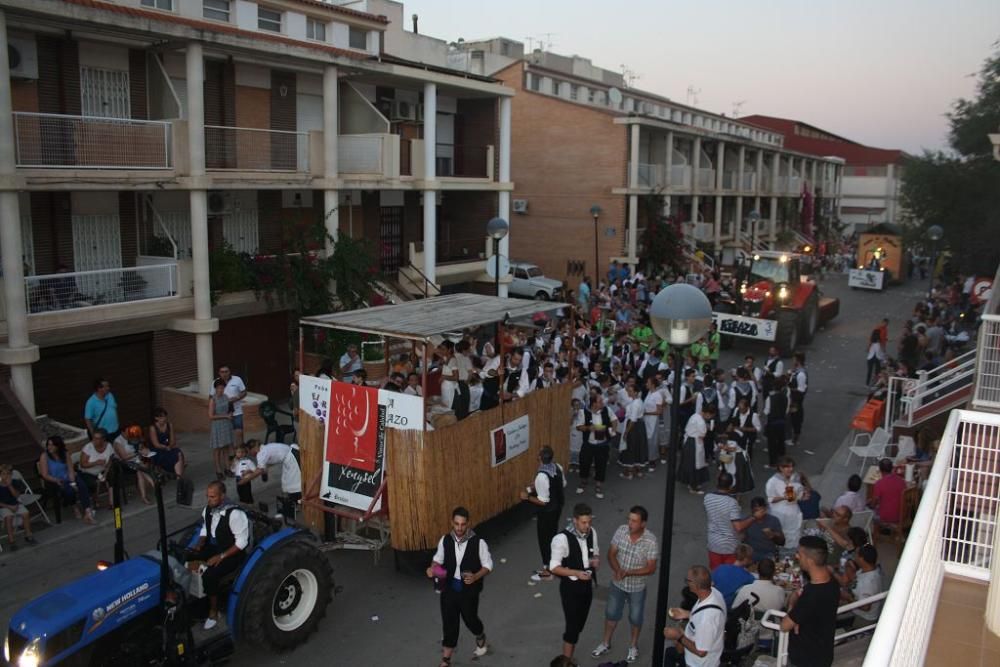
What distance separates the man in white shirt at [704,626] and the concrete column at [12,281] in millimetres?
11459

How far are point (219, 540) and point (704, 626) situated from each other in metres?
4.45

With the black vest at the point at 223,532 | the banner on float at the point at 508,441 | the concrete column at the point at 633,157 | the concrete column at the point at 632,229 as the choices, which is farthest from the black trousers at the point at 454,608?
the concrete column at the point at 633,157

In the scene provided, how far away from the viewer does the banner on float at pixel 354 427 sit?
9703 millimetres

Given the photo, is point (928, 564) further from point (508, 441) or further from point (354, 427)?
point (508, 441)

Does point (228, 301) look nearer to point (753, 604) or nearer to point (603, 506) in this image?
point (603, 506)

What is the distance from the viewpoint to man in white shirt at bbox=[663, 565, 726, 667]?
6.50 metres

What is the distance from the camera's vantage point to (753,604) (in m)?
7.48

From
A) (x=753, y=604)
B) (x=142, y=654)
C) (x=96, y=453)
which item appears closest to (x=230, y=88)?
(x=96, y=453)

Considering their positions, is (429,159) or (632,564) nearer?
(632,564)

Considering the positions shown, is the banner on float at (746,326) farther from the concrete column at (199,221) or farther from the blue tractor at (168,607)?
the blue tractor at (168,607)

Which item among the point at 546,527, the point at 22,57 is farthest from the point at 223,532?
the point at 22,57

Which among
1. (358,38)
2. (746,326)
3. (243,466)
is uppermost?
(358,38)

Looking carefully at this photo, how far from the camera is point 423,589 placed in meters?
9.77

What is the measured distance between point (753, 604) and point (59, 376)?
13.2m
